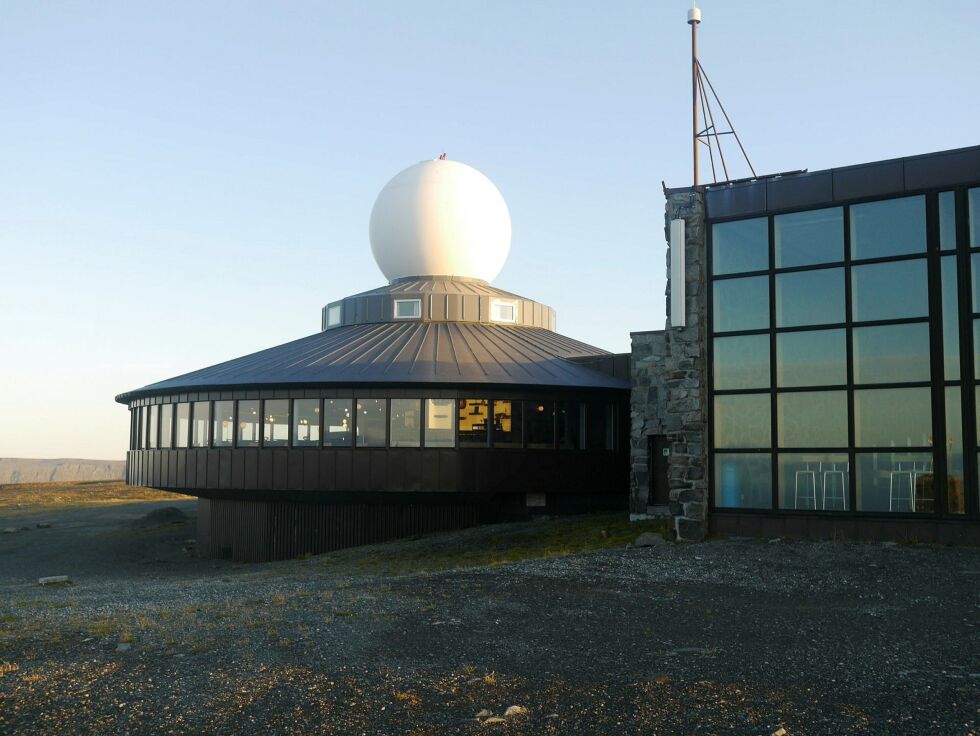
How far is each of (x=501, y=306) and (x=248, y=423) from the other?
1219cm

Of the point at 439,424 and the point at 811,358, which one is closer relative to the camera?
the point at 811,358

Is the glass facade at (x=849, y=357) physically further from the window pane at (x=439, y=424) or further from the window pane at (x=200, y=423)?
the window pane at (x=200, y=423)

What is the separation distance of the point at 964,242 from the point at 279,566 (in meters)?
18.2

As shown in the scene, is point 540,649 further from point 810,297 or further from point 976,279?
point 976,279

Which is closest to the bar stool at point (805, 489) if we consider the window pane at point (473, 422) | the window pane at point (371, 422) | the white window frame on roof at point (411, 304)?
the window pane at point (473, 422)

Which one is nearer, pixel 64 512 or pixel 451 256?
pixel 451 256

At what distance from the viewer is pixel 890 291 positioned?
19656mm

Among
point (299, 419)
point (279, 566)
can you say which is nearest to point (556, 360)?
point (299, 419)

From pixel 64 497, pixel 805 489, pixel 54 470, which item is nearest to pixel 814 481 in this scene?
pixel 805 489

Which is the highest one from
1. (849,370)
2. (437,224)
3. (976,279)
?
(437,224)

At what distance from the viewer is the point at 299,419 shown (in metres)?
30.2

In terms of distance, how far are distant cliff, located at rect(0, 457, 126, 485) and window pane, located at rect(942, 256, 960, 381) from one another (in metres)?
97.4

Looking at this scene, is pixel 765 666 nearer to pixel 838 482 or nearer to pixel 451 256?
pixel 838 482

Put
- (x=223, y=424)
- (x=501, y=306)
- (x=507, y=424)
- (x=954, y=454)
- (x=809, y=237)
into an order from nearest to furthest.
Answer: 1. (x=954, y=454)
2. (x=809, y=237)
3. (x=507, y=424)
4. (x=223, y=424)
5. (x=501, y=306)
